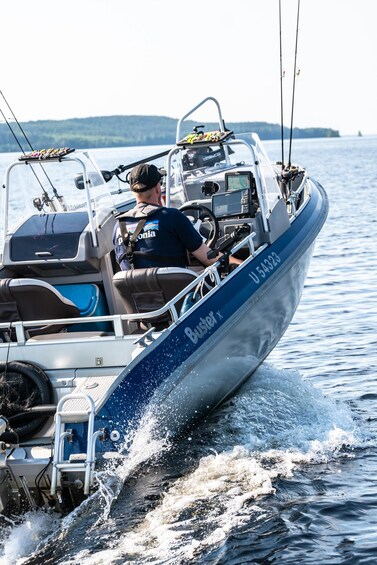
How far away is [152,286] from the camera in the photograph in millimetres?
6664

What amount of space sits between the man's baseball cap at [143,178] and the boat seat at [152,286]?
60cm

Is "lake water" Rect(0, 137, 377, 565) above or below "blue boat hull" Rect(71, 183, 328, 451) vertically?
below

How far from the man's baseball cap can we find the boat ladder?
181 centimetres

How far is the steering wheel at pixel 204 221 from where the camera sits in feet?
25.7

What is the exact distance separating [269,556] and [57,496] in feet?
3.99

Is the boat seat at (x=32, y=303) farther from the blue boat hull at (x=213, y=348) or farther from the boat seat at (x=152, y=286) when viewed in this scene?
the blue boat hull at (x=213, y=348)

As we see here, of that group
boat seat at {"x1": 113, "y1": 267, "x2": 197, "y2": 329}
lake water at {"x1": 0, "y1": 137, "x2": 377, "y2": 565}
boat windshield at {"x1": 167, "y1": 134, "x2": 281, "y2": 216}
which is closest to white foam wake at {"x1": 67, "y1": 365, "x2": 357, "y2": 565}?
lake water at {"x1": 0, "y1": 137, "x2": 377, "y2": 565}

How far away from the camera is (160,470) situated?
6.59 m

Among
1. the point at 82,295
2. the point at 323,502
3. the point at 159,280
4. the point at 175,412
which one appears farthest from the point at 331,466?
the point at 82,295

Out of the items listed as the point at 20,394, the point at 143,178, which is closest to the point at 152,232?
the point at 143,178

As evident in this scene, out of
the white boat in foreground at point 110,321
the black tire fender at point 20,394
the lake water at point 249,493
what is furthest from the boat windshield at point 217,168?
the black tire fender at point 20,394

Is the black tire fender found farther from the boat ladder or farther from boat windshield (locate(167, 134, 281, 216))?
boat windshield (locate(167, 134, 281, 216))

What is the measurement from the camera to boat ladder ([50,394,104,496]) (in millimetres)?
5504

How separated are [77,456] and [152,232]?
1869mm
